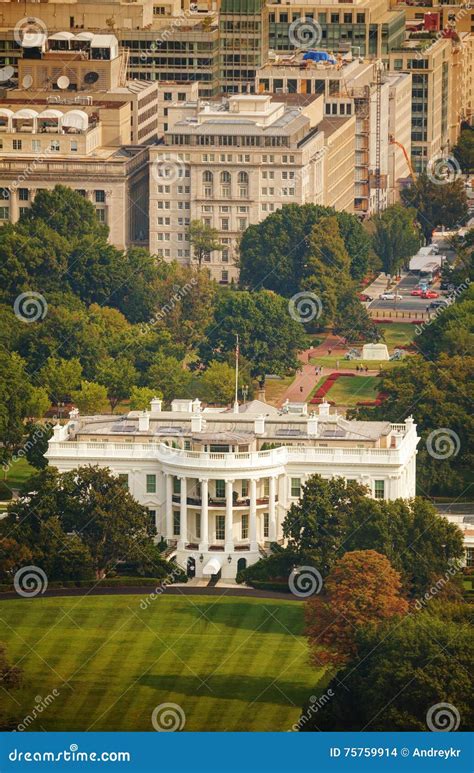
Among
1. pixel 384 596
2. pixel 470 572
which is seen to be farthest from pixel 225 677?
pixel 470 572

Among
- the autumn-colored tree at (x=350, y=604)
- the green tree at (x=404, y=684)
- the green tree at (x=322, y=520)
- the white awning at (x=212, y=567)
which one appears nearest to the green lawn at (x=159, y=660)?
the autumn-colored tree at (x=350, y=604)

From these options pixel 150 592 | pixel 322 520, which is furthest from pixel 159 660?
pixel 322 520

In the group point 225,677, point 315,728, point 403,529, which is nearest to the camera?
point 315,728

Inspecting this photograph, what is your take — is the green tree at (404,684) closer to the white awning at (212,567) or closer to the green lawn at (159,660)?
the green lawn at (159,660)

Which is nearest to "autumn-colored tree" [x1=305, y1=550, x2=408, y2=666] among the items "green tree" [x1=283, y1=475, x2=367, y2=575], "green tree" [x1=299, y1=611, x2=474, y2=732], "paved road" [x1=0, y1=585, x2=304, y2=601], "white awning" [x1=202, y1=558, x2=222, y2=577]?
"green tree" [x1=299, y1=611, x2=474, y2=732]

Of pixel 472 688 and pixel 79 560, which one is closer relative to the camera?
pixel 472 688

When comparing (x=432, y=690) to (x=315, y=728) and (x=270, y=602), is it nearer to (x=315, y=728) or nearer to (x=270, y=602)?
(x=315, y=728)
